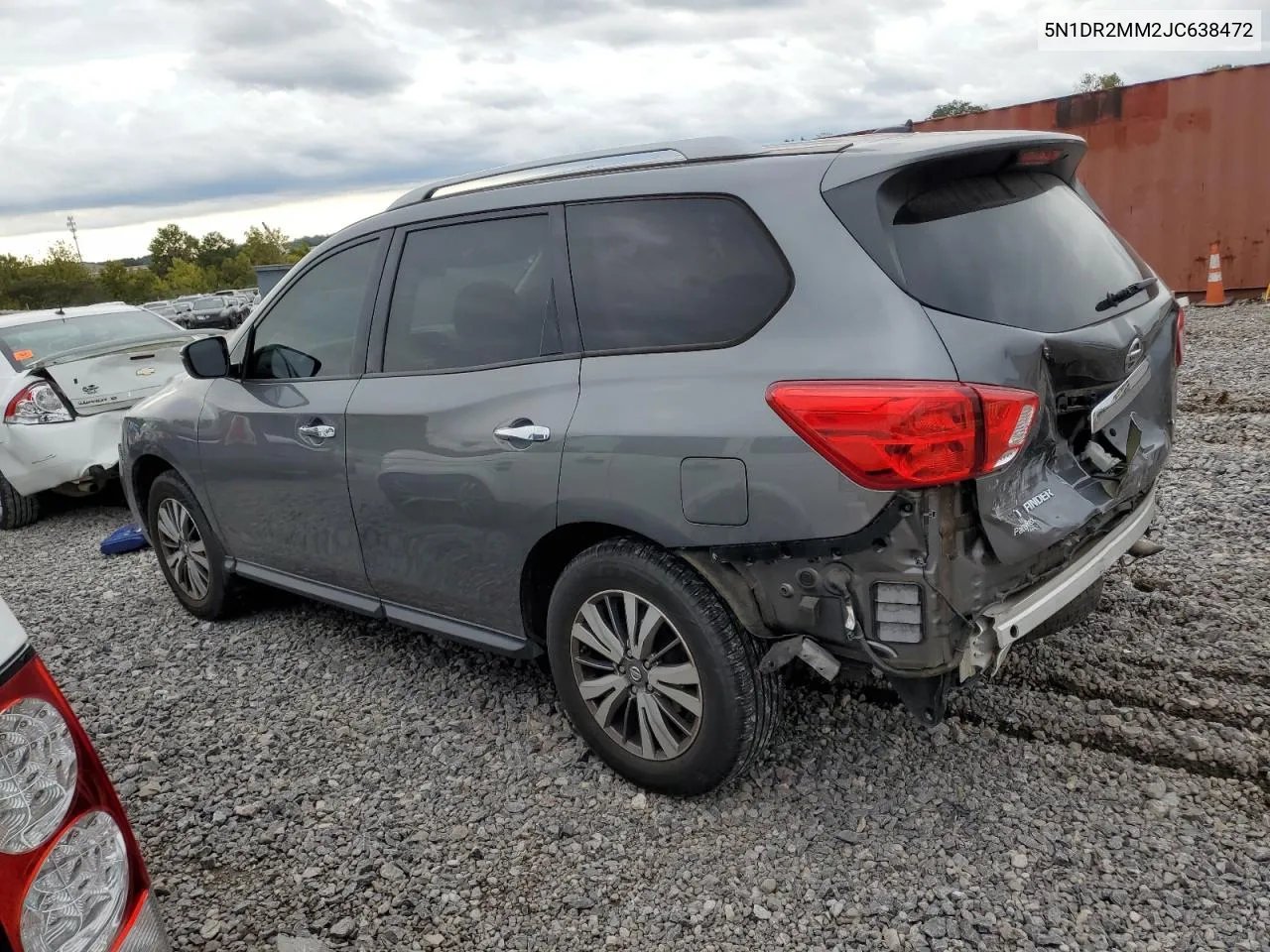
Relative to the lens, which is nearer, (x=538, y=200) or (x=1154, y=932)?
(x=1154, y=932)

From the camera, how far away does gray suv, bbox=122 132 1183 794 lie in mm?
2318

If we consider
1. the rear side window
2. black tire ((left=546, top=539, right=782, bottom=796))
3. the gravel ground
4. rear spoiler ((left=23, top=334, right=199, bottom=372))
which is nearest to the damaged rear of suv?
black tire ((left=546, top=539, right=782, bottom=796))

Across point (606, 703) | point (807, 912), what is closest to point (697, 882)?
point (807, 912)

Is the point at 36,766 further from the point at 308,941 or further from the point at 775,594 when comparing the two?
the point at 775,594

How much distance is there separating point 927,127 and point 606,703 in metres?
13.0

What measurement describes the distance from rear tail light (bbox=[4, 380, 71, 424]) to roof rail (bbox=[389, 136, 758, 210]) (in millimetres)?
4527

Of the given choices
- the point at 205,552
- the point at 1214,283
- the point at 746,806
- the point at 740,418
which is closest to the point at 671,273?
the point at 740,418

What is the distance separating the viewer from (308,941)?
8.37ft

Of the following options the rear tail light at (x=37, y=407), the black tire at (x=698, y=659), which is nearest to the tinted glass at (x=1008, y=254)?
the black tire at (x=698, y=659)

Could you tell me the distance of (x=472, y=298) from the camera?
10.7 ft

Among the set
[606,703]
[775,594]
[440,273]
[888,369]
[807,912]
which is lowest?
[807,912]

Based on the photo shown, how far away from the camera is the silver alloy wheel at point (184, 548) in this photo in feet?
15.3

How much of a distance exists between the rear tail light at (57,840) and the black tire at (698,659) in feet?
4.79

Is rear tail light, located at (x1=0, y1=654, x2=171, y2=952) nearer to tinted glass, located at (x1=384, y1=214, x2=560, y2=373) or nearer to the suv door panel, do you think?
tinted glass, located at (x1=384, y1=214, x2=560, y2=373)
